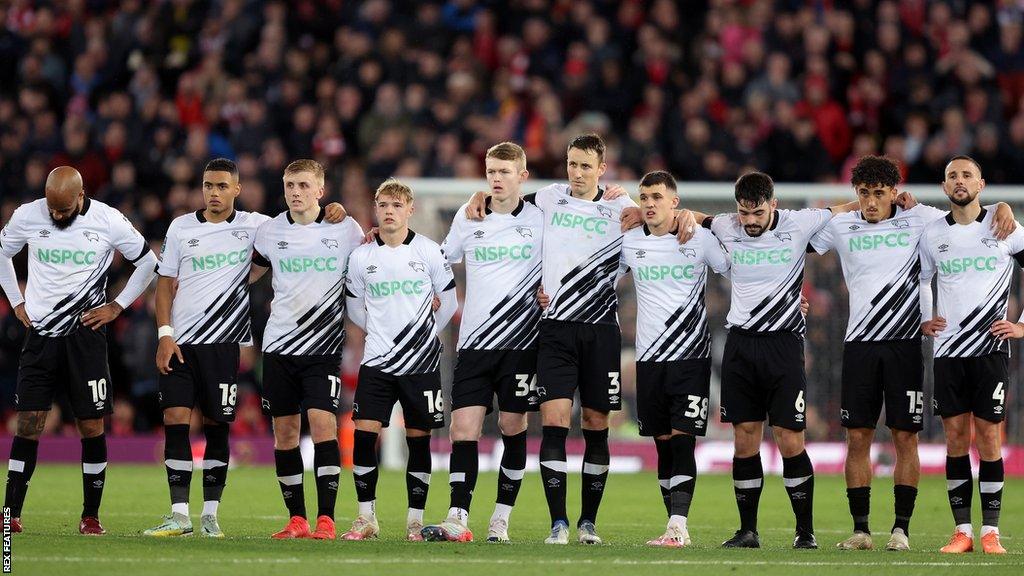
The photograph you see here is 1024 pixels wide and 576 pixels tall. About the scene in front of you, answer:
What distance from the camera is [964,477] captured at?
11133mm

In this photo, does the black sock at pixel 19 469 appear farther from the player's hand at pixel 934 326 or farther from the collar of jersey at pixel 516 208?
the player's hand at pixel 934 326

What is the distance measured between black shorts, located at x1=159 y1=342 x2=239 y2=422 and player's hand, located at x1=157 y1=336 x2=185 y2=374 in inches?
1.4

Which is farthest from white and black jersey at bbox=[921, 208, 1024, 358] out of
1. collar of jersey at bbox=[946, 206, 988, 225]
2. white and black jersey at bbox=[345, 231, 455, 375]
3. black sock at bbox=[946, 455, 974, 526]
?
white and black jersey at bbox=[345, 231, 455, 375]

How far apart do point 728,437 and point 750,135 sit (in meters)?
4.35

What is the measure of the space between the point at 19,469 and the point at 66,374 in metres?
0.75

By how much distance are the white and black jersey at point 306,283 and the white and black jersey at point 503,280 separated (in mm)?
918

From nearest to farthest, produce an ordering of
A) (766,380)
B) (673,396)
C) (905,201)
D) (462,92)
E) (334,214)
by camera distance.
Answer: (766,380) → (673,396) → (905,201) → (334,214) → (462,92)

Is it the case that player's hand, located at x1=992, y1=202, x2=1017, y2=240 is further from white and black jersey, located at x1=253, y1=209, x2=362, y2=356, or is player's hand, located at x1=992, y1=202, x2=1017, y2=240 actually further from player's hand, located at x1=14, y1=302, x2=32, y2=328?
player's hand, located at x1=14, y1=302, x2=32, y2=328

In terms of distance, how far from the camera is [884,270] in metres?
11.1

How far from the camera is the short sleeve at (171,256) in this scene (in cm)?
1146

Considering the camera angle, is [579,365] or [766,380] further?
[579,365]

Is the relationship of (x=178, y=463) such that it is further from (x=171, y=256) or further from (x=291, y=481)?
(x=171, y=256)

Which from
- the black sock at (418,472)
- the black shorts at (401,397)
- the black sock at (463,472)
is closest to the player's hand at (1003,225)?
the black sock at (463,472)

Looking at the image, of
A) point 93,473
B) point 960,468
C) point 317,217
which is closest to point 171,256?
point 317,217
